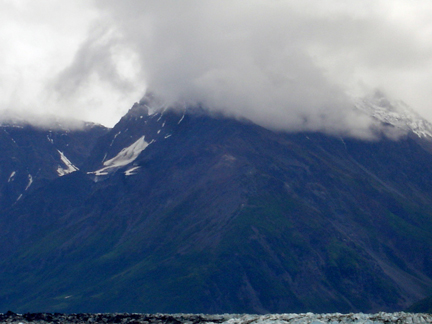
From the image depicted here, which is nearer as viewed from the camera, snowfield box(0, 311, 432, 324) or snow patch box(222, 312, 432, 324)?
snow patch box(222, 312, 432, 324)

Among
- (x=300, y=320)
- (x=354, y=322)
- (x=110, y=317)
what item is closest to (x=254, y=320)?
(x=300, y=320)

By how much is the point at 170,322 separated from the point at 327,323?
29.5 m

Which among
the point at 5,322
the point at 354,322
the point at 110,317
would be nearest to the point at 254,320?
the point at 354,322

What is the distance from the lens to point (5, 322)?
113 m

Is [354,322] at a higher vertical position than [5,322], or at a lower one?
lower

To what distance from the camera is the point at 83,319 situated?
12381cm

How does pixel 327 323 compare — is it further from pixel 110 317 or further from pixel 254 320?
pixel 110 317

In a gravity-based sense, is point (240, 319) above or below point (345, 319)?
above

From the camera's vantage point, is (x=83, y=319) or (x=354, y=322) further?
(x=83, y=319)

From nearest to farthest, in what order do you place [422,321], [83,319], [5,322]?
[422,321]
[5,322]
[83,319]

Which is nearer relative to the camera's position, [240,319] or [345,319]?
[345,319]

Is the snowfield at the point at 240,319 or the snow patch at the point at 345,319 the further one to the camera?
the snowfield at the point at 240,319

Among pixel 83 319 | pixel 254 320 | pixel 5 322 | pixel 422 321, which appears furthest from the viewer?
pixel 83 319

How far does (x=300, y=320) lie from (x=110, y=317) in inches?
1517
